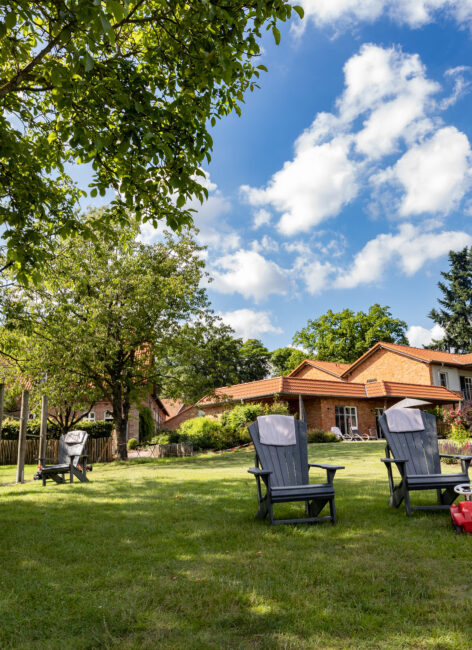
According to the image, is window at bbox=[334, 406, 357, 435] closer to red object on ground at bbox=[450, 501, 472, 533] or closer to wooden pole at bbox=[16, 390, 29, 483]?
wooden pole at bbox=[16, 390, 29, 483]

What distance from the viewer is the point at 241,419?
2386 cm

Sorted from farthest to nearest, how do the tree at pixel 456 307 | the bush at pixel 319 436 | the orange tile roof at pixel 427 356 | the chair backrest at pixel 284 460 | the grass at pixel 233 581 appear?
the tree at pixel 456 307 < the orange tile roof at pixel 427 356 < the bush at pixel 319 436 < the chair backrest at pixel 284 460 < the grass at pixel 233 581

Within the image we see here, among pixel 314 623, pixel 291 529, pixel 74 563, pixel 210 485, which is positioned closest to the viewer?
pixel 314 623

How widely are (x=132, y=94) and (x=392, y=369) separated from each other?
33.8 m

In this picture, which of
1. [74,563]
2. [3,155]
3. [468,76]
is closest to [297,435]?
[74,563]

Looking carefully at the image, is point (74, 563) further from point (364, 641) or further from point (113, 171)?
point (113, 171)

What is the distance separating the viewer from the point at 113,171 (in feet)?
21.7

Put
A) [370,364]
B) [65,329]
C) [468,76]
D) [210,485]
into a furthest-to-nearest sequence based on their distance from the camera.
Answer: [370,364] → [65,329] → [468,76] → [210,485]

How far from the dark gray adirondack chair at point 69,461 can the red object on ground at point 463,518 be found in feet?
27.2

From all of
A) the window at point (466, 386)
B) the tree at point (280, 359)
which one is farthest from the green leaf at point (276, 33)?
the tree at point (280, 359)

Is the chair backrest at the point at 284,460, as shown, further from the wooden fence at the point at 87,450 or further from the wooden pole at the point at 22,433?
the wooden fence at the point at 87,450

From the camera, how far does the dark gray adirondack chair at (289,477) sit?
5008 millimetres

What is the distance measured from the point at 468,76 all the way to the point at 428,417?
29.9ft

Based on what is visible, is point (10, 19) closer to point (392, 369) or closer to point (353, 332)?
point (392, 369)
